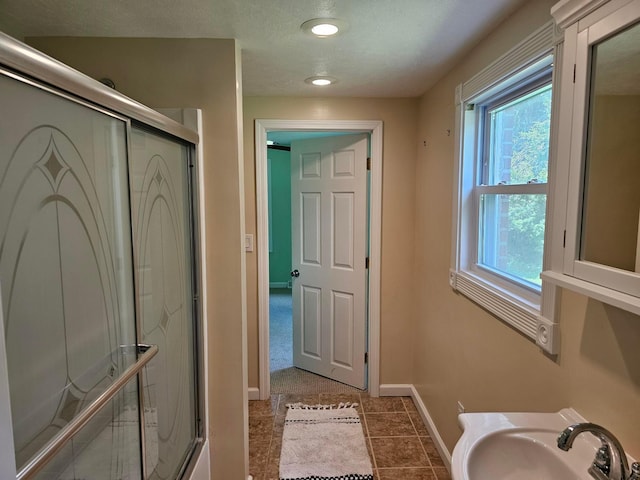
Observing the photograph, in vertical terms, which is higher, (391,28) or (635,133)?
(391,28)

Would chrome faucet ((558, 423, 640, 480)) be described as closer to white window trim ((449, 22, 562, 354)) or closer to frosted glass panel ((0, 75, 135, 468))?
white window trim ((449, 22, 562, 354))

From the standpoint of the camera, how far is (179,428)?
179 centimetres

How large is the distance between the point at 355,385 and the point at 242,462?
55.6 inches

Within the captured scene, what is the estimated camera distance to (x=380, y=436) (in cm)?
265

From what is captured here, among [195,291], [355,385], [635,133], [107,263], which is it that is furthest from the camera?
[355,385]

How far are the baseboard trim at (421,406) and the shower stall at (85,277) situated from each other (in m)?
1.49

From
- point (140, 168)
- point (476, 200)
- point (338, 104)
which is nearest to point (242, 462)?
point (140, 168)

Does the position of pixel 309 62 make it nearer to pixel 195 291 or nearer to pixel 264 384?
pixel 195 291

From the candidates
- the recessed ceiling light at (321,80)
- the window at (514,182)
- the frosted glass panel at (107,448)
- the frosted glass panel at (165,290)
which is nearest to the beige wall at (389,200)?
the recessed ceiling light at (321,80)

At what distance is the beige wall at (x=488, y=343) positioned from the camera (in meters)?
1.07

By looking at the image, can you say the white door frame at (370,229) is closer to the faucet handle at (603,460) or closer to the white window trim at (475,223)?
the white window trim at (475,223)

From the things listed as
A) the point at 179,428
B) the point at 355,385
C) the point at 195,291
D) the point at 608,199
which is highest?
the point at 608,199

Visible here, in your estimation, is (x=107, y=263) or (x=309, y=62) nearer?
(x=107, y=263)

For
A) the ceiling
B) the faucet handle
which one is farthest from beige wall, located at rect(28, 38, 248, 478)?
the faucet handle
